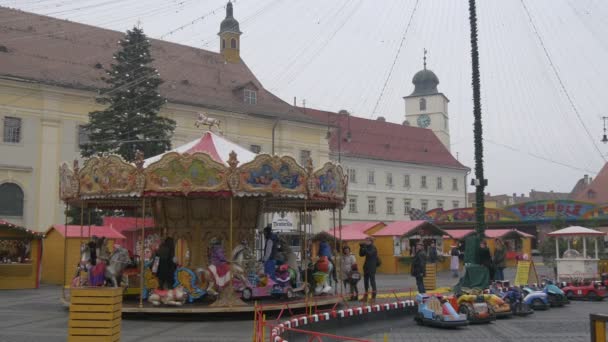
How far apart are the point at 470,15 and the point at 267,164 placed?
355 inches

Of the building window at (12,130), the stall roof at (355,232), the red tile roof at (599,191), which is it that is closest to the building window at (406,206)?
the red tile roof at (599,191)

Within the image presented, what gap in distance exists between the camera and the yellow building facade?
3959 centimetres

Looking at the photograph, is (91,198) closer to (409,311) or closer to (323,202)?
(323,202)

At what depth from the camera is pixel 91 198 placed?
1725 cm

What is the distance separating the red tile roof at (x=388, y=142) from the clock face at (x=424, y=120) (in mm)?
9750

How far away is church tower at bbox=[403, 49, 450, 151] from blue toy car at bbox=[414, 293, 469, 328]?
70.8 m

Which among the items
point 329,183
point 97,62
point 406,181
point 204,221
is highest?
point 97,62

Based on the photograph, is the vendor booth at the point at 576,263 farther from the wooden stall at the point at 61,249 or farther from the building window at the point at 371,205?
the building window at the point at 371,205

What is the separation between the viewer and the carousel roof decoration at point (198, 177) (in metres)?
15.6

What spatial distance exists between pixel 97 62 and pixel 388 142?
114 feet

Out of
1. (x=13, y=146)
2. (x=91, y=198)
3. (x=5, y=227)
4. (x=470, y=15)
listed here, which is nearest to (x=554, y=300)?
(x=470, y=15)

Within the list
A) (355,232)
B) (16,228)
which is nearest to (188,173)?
(16,228)

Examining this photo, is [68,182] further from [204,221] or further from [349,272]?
[349,272]

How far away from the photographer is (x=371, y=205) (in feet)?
216
